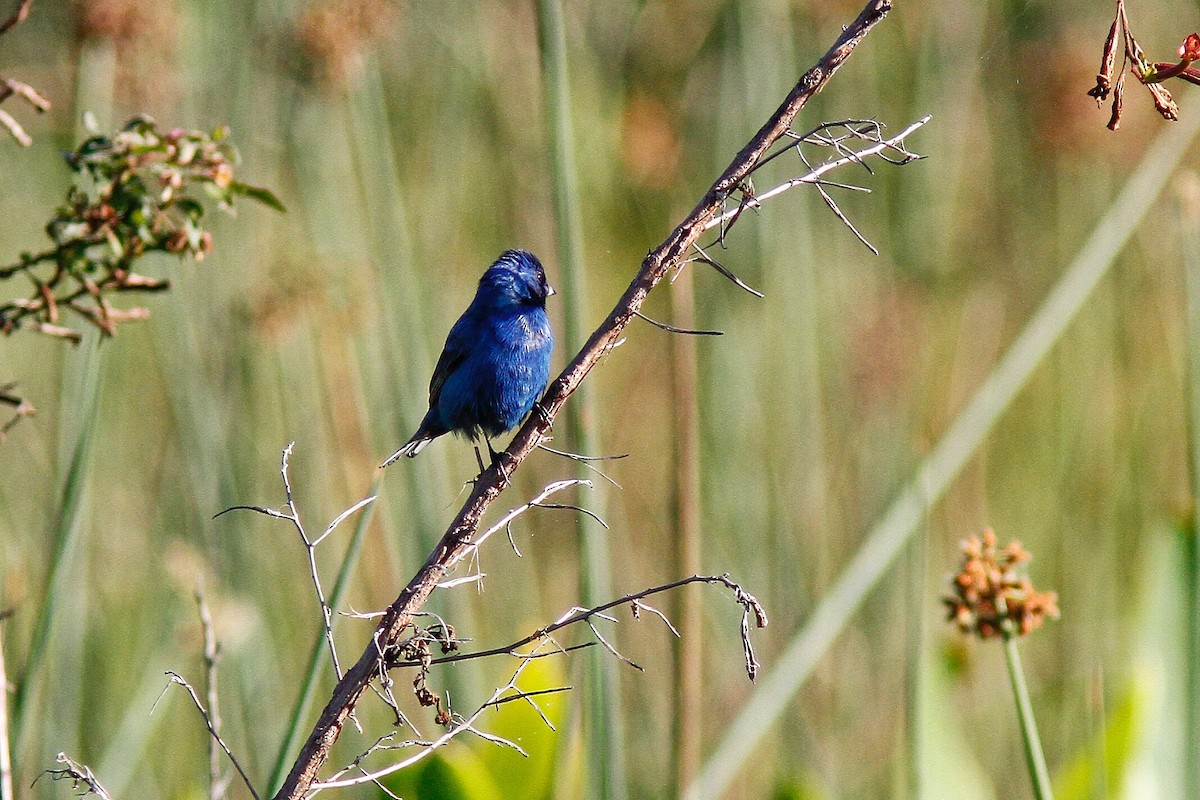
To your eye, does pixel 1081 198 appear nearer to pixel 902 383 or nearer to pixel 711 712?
pixel 902 383

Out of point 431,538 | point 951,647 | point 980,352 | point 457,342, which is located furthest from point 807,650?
point 980,352

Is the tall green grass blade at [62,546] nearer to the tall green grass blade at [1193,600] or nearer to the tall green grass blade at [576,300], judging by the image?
the tall green grass blade at [576,300]

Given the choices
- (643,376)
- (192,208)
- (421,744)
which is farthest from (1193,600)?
(643,376)

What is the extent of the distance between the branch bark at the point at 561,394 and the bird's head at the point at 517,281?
5.35ft

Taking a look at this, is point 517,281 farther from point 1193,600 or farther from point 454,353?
point 1193,600

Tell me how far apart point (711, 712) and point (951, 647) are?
1775 millimetres

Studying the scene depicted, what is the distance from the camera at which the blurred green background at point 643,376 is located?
10.0 feet

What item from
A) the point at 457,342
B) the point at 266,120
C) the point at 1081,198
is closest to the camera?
the point at 457,342

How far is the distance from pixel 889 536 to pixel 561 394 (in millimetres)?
1186

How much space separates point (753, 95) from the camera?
370cm

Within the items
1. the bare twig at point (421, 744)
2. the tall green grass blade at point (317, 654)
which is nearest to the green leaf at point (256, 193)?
the tall green grass blade at point (317, 654)

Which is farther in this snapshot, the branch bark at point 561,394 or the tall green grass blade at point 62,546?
the tall green grass blade at point 62,546

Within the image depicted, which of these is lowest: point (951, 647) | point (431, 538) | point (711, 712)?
point (711, 712)

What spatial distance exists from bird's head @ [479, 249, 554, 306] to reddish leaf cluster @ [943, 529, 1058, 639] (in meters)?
1.47
